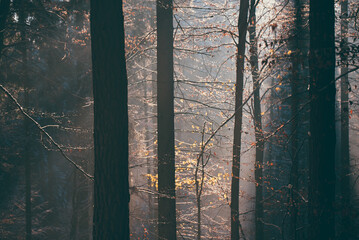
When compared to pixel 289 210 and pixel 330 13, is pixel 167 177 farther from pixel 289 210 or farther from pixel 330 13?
pixel 330 13

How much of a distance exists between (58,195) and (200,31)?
12.8 meters

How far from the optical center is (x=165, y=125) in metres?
8.17

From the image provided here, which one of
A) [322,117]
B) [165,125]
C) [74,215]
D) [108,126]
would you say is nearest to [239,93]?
[165,125]

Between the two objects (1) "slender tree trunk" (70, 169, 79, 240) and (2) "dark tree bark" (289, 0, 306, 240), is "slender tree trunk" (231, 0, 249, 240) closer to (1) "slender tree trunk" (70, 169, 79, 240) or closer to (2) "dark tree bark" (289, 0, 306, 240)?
(2) "dark tree bark" (289, 0, 306, 240)

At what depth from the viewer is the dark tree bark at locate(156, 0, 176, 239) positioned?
26.5ft

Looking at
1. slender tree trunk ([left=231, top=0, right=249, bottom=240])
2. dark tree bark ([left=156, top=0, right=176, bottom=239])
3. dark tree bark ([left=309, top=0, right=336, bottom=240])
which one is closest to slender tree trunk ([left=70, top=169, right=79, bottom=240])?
dark tree bark ([left=156, top=0, right=176, bottom=239])

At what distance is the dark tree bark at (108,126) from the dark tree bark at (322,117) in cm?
335

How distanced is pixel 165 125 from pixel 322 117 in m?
3.81

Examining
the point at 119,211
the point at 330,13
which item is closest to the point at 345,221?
the point at 330,13

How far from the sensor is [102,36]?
5.05m

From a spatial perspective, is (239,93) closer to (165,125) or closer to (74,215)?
(165,125)

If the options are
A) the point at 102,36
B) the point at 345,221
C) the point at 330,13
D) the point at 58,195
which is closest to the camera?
the point at 102,36

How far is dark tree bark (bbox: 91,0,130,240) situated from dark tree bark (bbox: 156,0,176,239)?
117 inches

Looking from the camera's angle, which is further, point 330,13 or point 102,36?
point 330,13
